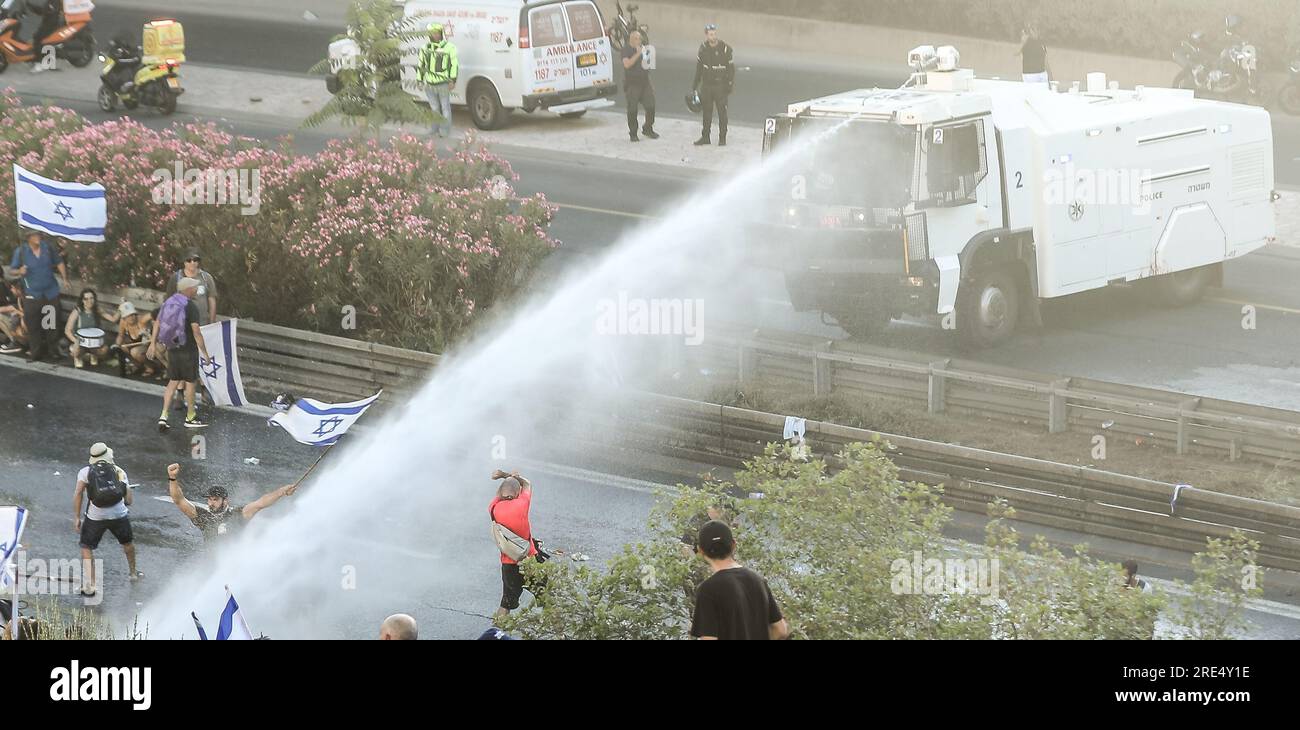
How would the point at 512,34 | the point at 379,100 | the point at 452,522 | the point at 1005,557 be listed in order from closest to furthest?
1. the point at 1005,557
2. the point at 452,522
3. the point at 379,100
4. the point at 512,34

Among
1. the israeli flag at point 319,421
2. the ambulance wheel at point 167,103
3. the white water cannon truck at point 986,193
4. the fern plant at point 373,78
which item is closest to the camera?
the israeli flag at point 319,421

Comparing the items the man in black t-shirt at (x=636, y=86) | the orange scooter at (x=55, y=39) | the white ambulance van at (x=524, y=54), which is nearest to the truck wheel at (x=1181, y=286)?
the man in black t-shirt at (x=636, y=86)

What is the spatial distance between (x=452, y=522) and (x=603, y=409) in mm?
2194

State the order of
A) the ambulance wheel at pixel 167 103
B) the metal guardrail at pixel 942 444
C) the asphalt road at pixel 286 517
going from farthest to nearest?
the ambulance wheel at pixel 167 103, the metal guardrail at pixel 942 444, the asphalt road at pixel 286 517

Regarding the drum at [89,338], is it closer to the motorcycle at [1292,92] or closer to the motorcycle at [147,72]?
the motorcycle at [147,72]

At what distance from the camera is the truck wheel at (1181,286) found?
65.2ft

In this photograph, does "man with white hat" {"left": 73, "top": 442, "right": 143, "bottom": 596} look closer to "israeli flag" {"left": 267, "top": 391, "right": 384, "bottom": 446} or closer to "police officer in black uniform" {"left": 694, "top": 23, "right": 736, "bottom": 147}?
"israeli flag" {"left": 267, "top": 391, "right": 384, "bottom": 446}

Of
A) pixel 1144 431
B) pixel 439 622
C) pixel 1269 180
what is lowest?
pixel 439 622

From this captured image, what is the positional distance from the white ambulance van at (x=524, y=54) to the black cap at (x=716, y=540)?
2040 centimetres

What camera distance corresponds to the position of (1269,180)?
1989cm

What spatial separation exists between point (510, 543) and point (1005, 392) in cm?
579

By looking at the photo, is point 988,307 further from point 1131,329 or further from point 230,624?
point 230,624
